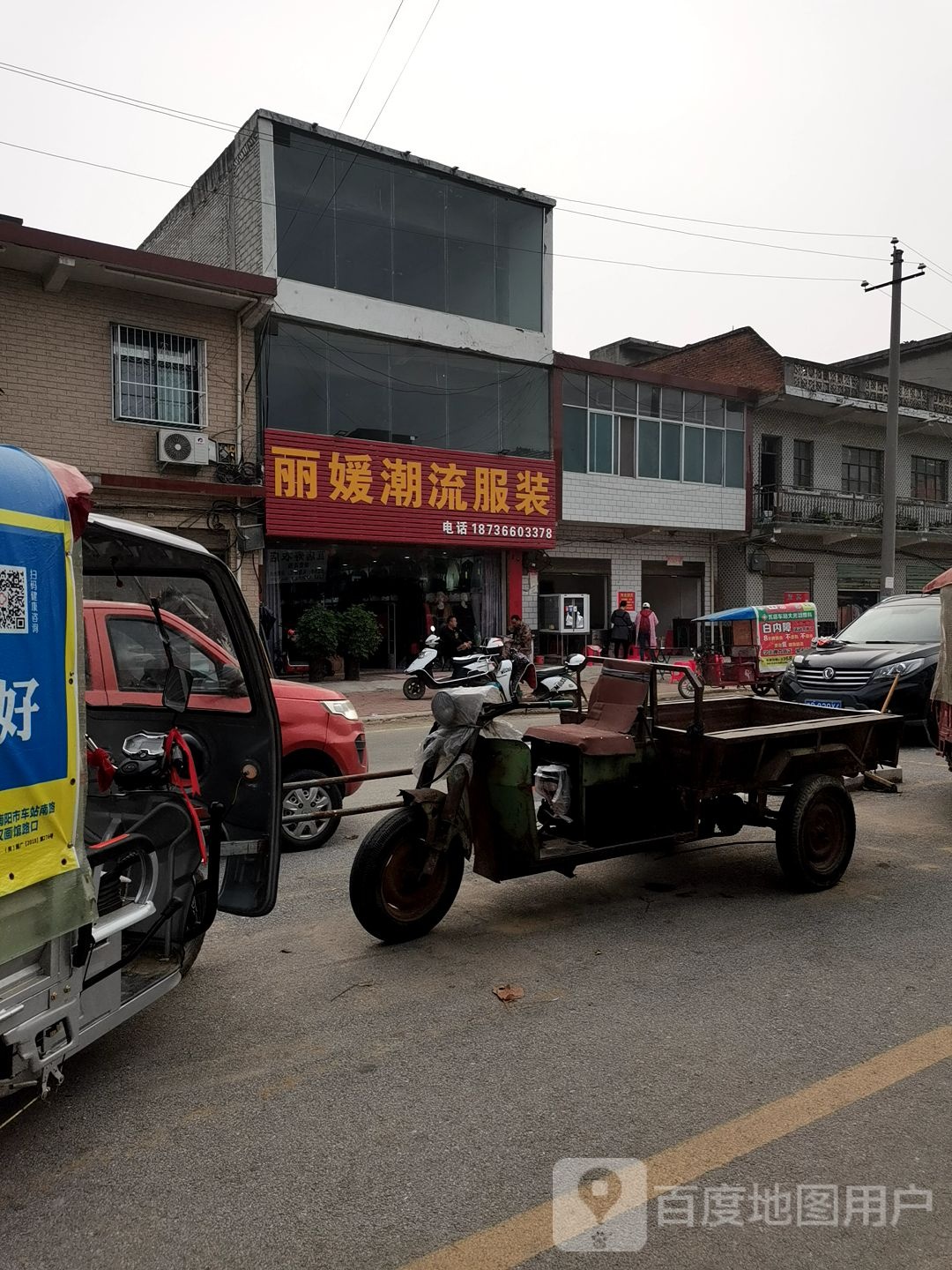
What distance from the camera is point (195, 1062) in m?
3.45

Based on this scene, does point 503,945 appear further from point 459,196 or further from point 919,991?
point 459,196

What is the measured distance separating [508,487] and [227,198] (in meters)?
8.20

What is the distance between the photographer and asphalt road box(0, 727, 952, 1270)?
2537 mm

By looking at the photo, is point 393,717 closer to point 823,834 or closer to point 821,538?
point 823,834

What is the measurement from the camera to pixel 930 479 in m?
32.6

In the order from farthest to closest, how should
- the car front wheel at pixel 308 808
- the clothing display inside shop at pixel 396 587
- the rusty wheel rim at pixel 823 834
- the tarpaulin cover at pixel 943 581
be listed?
the clothing display inside shop at pixel 396 587 → the tarpaulin cover at pixel 943 581 → the car front wheel at pixel 308 808 → the rusty wheel rim at pixel 823 834

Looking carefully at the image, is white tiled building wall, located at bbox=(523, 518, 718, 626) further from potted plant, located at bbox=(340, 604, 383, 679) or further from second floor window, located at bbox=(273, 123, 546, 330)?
second floor window, located at bbox=(273, 123, 546, 330)

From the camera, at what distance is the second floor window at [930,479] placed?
105 ft

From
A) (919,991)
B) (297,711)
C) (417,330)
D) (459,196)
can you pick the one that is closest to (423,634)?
(417,330)

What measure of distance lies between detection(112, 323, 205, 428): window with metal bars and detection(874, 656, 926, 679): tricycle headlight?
12.3 m

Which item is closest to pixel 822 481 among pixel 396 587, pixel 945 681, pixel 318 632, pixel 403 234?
pixel 396 587

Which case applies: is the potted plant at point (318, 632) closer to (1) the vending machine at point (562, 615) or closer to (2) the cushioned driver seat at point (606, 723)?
(1) the vending machine at point (562, 615)

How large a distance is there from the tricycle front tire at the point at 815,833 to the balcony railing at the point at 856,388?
73.8 ft

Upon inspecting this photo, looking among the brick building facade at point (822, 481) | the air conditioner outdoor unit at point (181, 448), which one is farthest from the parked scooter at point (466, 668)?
the brick building facade at point (822, 481)
